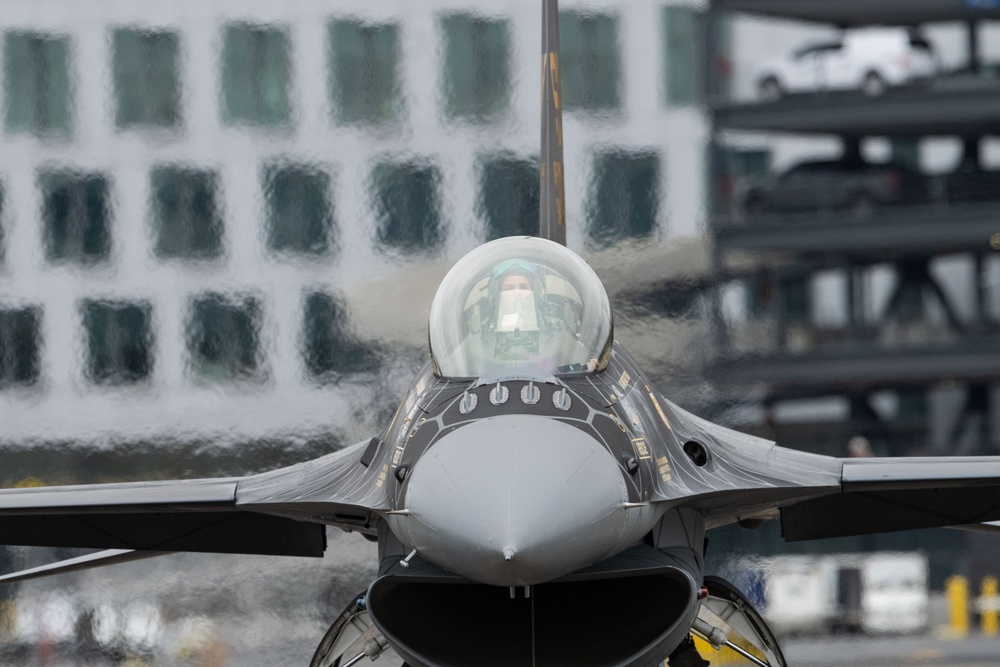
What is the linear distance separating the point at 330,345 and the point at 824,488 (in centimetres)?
601

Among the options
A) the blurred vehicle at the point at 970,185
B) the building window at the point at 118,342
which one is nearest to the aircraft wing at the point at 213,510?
the building window at the point at 118,342

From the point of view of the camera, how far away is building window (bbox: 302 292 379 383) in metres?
11.2

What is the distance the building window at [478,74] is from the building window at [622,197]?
3.14 ft

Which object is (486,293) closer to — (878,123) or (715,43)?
(715,43)

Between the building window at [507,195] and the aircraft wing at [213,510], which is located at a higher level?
the building window at [507,195]

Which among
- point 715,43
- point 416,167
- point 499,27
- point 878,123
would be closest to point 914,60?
point 878,123

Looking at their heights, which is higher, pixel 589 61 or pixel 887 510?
pixel 589 61

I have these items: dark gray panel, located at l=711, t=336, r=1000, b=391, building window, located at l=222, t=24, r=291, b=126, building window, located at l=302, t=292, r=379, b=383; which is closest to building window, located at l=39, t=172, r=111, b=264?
building window, located at l=222, t=24, r=291, b=126

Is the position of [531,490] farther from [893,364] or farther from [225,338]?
[893,364]

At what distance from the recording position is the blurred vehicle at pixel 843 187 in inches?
526

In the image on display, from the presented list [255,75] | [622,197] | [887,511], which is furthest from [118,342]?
[887,511]

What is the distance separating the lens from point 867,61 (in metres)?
13.7

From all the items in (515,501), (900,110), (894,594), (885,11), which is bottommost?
(894,594)

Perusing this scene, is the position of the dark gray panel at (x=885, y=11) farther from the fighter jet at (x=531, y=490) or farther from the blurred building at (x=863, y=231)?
the fighter jet at (x=531, y=490)
